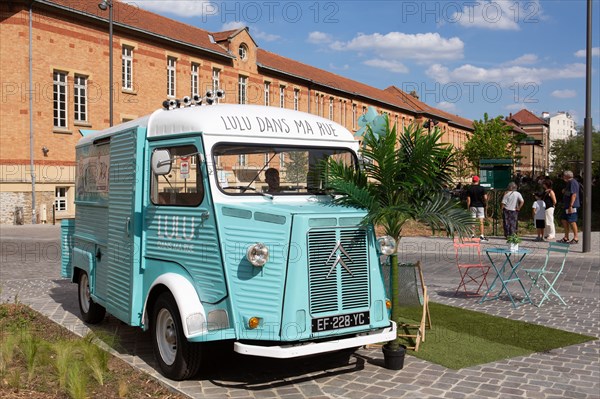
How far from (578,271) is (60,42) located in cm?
2594

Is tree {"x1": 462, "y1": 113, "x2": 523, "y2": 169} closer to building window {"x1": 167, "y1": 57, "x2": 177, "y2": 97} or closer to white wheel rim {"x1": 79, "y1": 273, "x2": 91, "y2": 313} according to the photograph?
building window {"x1": 167, "y1": 57, "x2": 177, "y2": 97}

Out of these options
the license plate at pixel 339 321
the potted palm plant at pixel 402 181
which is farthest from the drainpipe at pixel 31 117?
the license plate at pixel 339 321

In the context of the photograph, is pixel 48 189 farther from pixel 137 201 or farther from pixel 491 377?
pixel 491 377

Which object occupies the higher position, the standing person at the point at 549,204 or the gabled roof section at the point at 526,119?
the gabled roof section at the point at 526,119

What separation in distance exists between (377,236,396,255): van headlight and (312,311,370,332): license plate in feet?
2.19

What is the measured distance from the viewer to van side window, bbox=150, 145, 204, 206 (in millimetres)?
5863

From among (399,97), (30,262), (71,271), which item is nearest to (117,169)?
(71,271)

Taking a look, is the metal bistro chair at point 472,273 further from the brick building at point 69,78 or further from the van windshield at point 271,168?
the brick building at point 69,78

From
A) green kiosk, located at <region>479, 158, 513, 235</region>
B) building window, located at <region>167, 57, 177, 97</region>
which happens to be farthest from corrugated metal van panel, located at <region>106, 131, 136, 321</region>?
building window, located at <region>167, 57, 177, 97</region>

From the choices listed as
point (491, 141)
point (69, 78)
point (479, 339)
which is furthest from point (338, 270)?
point (491, 141)

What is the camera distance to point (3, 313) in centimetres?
856

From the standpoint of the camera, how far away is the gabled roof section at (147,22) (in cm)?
3026

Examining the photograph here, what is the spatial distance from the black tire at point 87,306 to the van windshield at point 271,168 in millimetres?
3455

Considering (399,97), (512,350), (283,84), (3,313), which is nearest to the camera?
(512,350)
